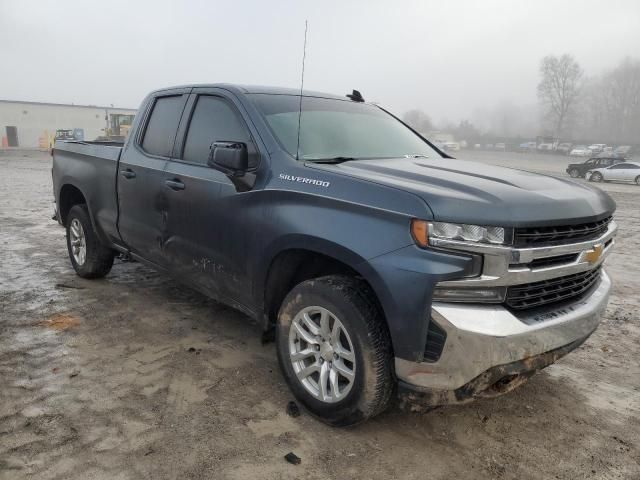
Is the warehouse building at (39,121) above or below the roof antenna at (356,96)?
below

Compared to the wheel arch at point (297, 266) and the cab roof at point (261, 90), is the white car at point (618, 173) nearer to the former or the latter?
the cab roof at point (261, 90)

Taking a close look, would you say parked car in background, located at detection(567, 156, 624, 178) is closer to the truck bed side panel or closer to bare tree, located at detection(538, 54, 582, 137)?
the truck bed side panel

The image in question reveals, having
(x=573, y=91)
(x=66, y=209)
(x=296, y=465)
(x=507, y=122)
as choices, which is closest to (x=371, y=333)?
(x=296, y=465)

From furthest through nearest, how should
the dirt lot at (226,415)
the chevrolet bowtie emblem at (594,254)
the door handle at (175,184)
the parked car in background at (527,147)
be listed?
the parked car in background at (527,147) → the door handle at (175,184) → the chevrolet bowtie emblem at (594,254) → the dirt lot at (226,415)

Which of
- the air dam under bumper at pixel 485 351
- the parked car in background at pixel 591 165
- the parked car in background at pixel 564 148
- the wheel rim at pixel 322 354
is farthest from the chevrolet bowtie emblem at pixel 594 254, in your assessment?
the parked car in background at pixel 564 148

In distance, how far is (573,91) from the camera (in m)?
87.5

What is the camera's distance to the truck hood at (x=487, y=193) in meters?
2.42

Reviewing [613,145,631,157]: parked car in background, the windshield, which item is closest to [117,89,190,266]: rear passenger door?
the windshield

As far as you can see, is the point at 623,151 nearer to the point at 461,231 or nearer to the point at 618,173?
the point at 618,173

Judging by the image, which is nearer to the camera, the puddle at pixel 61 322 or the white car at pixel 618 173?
the puddle at pixel 61 322

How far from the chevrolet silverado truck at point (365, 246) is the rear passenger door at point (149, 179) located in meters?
0.03

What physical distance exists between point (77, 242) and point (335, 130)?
3342mm

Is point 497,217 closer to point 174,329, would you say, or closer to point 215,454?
point 215,454

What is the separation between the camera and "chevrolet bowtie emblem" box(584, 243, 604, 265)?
2.80 m
